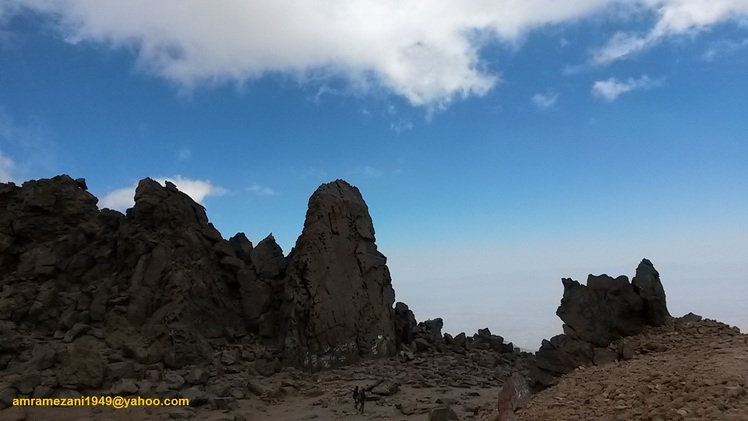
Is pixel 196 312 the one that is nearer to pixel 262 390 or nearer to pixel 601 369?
pixel 262 390

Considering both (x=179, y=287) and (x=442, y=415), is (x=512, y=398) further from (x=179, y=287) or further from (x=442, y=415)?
(x=179, y=287)

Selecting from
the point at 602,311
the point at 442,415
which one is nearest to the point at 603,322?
the point at 602,311

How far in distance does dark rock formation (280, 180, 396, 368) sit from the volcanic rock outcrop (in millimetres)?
11689

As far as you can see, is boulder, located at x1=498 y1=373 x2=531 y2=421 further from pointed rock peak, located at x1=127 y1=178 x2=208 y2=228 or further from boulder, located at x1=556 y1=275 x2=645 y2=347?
pointed rock peak, located at x1=127 y1=178 x2=208 y2=228

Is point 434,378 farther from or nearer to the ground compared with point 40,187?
nearer to the ground

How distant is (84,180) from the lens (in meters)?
26.3

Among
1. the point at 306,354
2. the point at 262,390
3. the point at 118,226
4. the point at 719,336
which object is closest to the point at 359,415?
the point at 262,390

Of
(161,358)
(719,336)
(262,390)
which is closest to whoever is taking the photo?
(719,336)

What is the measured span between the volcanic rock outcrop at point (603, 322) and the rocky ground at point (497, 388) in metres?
0.49

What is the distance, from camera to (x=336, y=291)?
23297mm

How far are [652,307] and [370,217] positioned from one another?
644 inches

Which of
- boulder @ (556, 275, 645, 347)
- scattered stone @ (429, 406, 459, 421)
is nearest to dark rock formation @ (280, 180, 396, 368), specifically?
scattered stone @ (429, 406, 459, 421)

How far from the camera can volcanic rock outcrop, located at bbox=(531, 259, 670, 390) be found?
11820mm

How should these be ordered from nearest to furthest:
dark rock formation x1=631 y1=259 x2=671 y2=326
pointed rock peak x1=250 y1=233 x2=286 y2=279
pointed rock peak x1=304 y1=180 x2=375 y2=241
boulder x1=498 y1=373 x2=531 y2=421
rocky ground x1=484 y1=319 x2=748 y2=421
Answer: rocky ground x1=484 y1=319 x2=748 y2=421 < boulder x1=498 y1=373 x2=531 y2=421 < dark rock formation x1=631 y1=259 x2=671 y2=326 < pointed rock peak x1=304 y1=180 x2=375 y2=241 < pointed rock peak x1=250 y1=233 x2=286 y2=279
